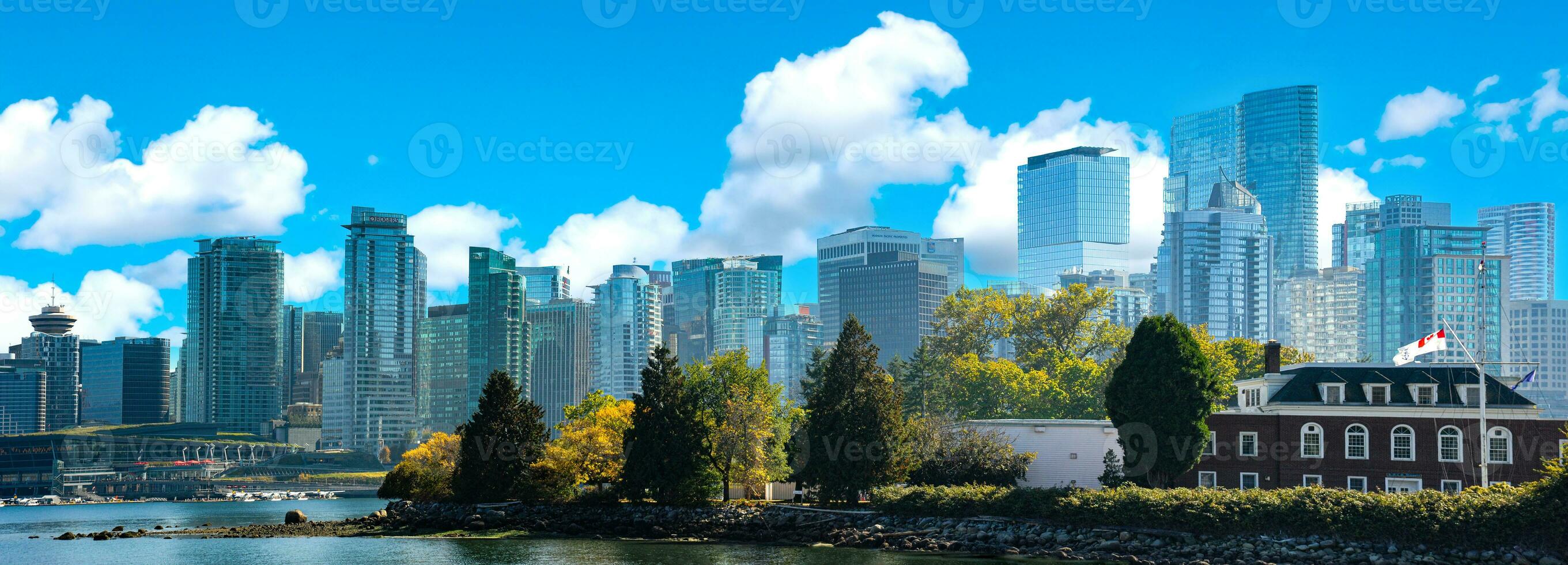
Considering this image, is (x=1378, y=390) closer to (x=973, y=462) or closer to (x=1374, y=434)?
(x=1374, y=434)

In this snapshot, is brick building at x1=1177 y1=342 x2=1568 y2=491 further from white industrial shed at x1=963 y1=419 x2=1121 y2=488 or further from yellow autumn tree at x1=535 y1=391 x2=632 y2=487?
yellow autumn tree at x1=535 y1=391 x2=632 y2=487

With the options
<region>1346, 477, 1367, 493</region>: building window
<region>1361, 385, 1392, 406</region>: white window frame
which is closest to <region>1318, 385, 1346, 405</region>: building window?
<region>1361, 385, 1392, 406</region>: white window frame

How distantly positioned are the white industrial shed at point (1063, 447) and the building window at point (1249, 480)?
6.37 meters

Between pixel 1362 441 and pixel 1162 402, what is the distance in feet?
31.5

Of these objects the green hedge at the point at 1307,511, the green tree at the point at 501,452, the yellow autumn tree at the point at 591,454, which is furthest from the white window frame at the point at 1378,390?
the green tree at the point at 501,452

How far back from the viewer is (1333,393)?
2537 inches

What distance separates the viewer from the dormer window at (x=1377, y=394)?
63.6 m

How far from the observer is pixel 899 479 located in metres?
68.1

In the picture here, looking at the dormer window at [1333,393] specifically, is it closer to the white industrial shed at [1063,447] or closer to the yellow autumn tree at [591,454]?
the white industrial shed at [1063,447]

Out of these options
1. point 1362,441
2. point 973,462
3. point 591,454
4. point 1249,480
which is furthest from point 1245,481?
point 591,454

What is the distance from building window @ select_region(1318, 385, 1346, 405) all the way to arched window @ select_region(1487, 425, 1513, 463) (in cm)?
647

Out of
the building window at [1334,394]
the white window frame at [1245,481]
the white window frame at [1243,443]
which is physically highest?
→ the building window at [1334,394]

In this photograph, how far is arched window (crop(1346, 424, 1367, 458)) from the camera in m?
63.1

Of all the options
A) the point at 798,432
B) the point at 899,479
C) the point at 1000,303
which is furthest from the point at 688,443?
the point at 1000,303
